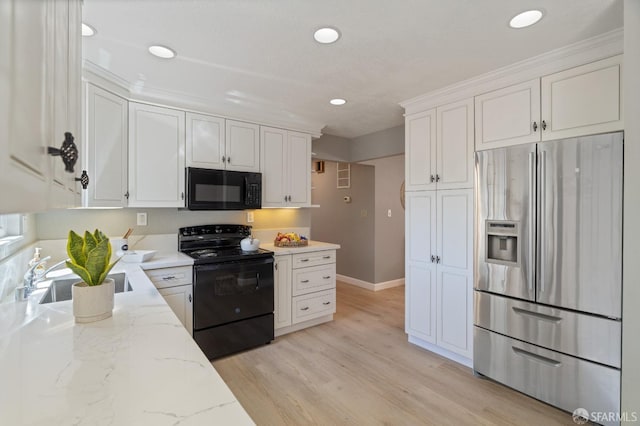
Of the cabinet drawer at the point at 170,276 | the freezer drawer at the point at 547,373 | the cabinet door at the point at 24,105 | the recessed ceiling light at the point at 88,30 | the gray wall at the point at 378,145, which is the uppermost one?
the recessed ceiling light at the point at 88,30

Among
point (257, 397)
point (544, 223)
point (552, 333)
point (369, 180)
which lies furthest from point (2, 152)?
point (369, 180)

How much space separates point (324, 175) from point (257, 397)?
13.9 ft

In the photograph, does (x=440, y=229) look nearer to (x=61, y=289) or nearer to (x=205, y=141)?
(x=205, y=141)

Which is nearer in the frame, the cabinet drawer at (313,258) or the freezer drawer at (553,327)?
the freezer drawer at (553,327)

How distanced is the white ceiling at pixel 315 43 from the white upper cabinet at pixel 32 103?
46.6 inches

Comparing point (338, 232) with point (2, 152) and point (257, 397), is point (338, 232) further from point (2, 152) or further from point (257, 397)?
point (2, 152)

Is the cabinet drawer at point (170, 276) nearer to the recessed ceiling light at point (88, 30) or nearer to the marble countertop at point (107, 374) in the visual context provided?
the marble countertop at point (107, 374)

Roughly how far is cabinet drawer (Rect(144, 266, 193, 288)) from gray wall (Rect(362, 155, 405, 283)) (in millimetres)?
3221

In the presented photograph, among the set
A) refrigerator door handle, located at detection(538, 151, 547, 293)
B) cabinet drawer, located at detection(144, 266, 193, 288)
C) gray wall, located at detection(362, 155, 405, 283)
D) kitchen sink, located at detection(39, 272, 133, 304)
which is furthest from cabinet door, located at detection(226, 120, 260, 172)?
refrigerator door handle, located at detection(538, 151, 547, 293)

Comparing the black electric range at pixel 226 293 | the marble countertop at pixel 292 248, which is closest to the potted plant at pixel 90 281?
the black electric range at pixel 226 293

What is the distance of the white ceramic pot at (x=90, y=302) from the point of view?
3.77 feet

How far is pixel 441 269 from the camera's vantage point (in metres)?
2.67

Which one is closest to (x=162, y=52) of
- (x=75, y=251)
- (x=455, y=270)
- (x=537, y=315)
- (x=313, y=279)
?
(x=75, y=251)

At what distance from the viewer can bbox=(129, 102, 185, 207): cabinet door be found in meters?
2.55
